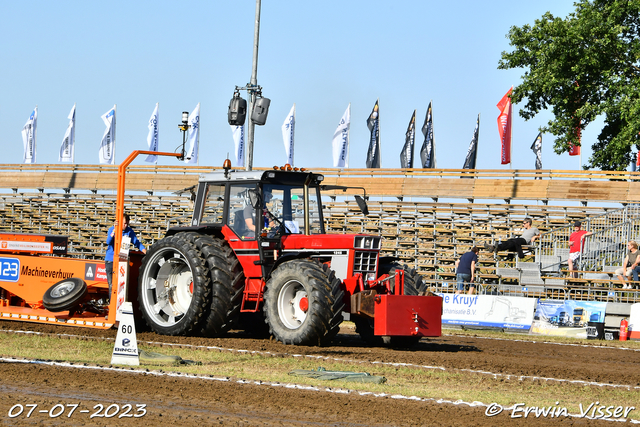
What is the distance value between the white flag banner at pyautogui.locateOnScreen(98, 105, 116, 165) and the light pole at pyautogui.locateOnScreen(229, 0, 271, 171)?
22.5 meters

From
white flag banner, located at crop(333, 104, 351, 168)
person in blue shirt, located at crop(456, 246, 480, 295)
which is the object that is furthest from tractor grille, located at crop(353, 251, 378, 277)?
white flag banner, located at crop(333, 104, 351, 168)

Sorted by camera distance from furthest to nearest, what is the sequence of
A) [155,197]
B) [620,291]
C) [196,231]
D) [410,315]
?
[155,197] → [620,291] → [196,231] → [410,315]

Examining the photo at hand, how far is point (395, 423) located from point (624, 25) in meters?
24.1

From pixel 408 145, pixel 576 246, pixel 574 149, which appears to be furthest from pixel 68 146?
pixel 576 246

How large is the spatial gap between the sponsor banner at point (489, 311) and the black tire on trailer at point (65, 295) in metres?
7.96

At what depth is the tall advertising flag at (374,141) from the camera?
118ft

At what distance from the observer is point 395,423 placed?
595cm

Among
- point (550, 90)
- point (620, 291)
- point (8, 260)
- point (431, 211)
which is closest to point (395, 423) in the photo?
point (8, 260)

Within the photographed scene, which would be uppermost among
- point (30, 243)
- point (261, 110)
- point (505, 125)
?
point (505, 125)

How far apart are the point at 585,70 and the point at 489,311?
13052mm

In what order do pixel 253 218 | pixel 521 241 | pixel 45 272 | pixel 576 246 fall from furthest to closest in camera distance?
1. pixel 521 241
2. pixel 576 246
3. pixel 45 272
4. pixel 253 218

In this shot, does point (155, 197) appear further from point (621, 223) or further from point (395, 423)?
point (395, 423)

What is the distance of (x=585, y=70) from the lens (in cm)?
2684

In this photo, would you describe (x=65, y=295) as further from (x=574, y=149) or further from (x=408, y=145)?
(x=408, y=145)
